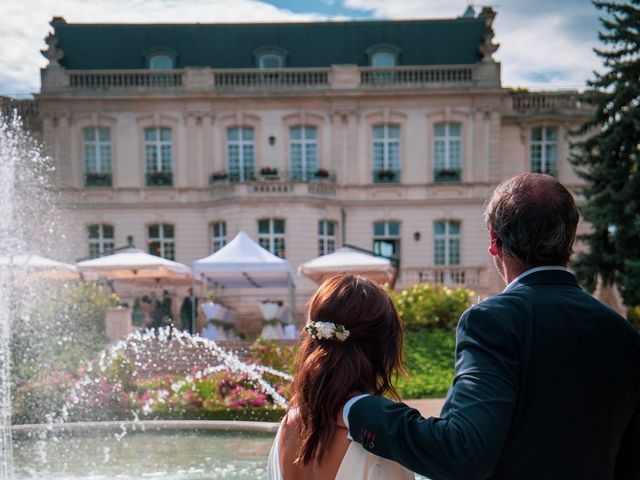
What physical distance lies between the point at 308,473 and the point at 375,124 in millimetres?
28417

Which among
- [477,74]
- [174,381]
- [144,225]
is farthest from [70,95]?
[174,381]

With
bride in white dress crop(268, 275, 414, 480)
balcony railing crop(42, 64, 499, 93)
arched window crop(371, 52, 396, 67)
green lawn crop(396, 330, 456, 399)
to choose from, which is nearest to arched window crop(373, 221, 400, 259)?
balcony railing crop(42, 64, 499, 93)

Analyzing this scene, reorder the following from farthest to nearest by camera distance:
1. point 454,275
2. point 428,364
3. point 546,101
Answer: point 546,101 < point 454,275 < point 428,364

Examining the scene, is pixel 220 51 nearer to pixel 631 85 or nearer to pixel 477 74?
pixel 477 74

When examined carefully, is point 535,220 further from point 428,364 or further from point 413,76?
point 413,76

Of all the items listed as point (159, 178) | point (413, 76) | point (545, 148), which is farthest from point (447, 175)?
point (159, 178)

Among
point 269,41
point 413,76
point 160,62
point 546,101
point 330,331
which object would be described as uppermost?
point 269,41

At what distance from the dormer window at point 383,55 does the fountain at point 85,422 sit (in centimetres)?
1729

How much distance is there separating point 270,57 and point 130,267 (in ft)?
48.4

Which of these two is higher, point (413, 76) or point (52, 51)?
point (52, 51)

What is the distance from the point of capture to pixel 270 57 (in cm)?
3170

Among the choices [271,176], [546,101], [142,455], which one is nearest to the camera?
[142,455]

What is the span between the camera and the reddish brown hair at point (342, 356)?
7.50 ft

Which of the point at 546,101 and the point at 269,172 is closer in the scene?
the point at 269,172
